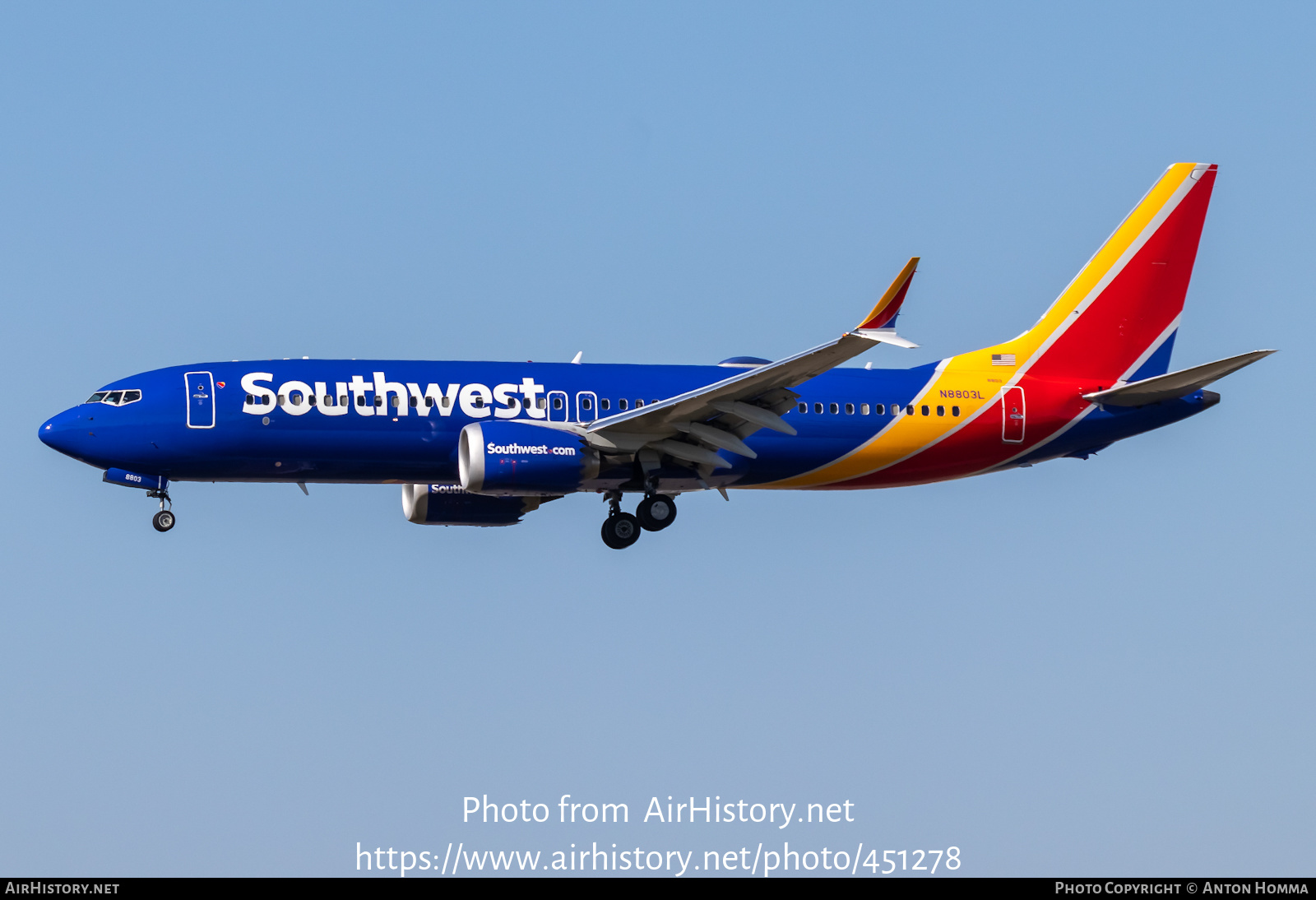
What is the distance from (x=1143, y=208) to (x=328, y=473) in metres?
23.4

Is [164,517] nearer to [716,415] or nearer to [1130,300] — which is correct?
[716,415]

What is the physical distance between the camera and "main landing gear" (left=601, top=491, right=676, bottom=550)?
47.7 m

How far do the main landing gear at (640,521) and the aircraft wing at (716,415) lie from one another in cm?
147

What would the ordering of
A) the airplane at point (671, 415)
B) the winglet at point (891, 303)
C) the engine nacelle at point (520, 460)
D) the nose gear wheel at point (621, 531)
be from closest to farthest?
the winglet at point (891, 303) < the engine nacelle at point (520, 460) < the airplane at point (671, 415) < the nose gear wheel at point (621, 531)

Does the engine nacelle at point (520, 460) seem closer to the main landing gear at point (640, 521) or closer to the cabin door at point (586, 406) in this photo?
the cabin door at point (586, 406)

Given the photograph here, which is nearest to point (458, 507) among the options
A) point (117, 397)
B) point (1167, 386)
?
point (117, 397)

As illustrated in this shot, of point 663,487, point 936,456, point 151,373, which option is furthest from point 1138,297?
point 151,373

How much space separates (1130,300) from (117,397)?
26.7 meters

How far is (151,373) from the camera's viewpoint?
152 feet

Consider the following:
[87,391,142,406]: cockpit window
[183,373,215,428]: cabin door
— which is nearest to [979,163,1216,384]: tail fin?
[183,373,215,428]: cabin door

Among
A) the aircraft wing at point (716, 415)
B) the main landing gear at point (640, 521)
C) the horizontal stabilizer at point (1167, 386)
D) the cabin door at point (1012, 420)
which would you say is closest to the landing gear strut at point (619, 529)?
the main landing gear at point (640, 521)

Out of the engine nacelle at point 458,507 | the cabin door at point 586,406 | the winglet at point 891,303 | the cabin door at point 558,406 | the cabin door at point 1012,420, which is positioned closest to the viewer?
the winglet at point 891,303

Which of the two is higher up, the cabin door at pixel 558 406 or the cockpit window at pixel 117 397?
the cockpit window at pixel 117 397

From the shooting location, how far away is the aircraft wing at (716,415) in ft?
142
